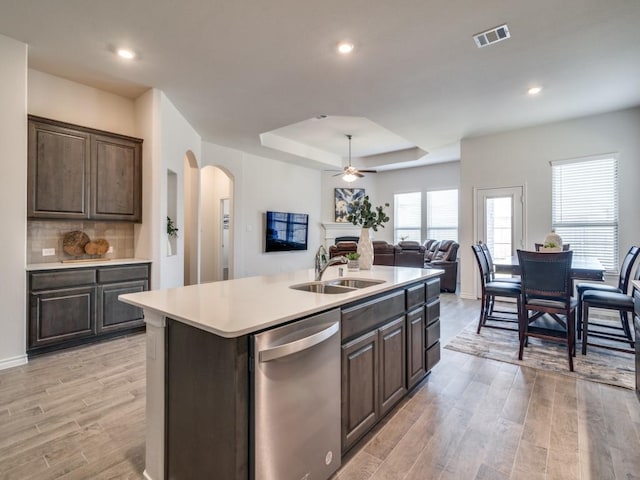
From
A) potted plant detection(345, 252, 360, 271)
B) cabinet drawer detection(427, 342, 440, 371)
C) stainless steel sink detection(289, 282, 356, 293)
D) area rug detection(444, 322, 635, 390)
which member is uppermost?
potted plant detection(345, 252, 360, 271)

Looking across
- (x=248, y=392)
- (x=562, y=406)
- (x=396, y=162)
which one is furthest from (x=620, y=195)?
(x=248, y=392)

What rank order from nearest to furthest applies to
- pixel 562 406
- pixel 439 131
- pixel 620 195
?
pixel 562 406 → pixel 620 195 → pixel 439 131

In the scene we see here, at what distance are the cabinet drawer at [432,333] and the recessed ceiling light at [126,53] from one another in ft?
12.3

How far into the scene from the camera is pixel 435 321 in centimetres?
278

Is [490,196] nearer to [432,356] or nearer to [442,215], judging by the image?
[442,215]

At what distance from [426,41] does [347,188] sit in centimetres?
641

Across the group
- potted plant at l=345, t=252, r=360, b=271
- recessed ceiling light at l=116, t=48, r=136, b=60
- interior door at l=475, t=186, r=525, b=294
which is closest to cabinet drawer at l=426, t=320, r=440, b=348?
potted plant at l=345, t=252, r=360, b=271

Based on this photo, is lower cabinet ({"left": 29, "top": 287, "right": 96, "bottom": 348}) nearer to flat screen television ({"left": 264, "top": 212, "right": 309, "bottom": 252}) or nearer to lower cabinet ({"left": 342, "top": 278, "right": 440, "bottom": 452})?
lower cabinet ({"left": 342, "top": 278, "right": 440, "bottom": 452})

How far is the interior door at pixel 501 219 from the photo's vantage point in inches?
215

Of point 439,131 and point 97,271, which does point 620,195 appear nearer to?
point 439,131

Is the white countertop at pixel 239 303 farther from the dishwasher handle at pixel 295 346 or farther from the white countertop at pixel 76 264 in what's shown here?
the white countertop at pixel 76 264

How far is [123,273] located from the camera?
12.0 ft

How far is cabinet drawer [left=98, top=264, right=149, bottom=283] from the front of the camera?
3521 mm

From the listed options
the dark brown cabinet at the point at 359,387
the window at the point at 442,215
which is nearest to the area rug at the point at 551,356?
the dark brown cabinet at the point at 359,387
